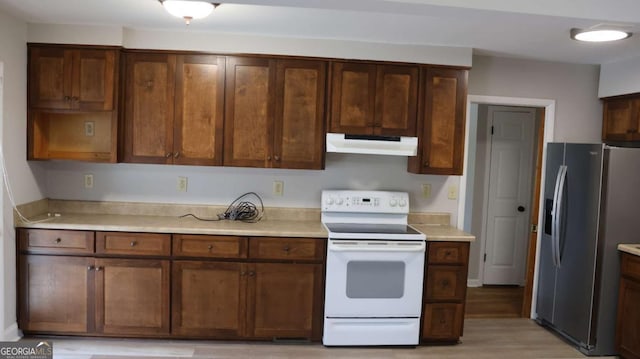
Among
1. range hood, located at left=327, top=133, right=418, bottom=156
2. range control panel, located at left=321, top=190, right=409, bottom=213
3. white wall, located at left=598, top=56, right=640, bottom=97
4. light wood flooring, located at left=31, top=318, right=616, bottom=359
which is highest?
white wall, located at left=598, top=56, right=640, bottom=97

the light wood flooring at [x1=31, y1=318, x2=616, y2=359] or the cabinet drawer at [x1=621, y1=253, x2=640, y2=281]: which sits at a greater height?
the cabinet drawer at [x1=621, y1=253, x2=640, y2=281]

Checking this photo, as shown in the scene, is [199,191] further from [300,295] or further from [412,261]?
[412,261]

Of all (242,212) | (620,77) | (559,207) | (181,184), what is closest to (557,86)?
(620,77)

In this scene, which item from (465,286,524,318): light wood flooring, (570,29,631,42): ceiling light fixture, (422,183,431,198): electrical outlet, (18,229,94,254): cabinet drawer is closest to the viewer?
(570,29,631,42): ceiling light fixture

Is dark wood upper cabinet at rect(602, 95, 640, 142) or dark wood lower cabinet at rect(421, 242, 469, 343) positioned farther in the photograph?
dark wood upper cabinet at rect(602, 95, 640, 142)

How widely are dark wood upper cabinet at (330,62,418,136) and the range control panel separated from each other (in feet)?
1.67

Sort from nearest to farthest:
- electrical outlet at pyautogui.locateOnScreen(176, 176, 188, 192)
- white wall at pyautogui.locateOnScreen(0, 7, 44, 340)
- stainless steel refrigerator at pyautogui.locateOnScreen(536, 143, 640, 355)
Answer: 1. white wall at pyautogui.locateOnScreen(0, 7, 44, 340)
2. stainless steel refrigerator at pyautogui.locateOnScreen(536, 143, 640, 355)
3. electrical outlet at pyautogui.locateOnScreen(176, 176, 188, 192)

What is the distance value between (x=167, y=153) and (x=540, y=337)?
3.31 meters

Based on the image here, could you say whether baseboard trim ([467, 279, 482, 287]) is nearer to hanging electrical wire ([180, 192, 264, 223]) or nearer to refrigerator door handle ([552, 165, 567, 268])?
refrigerator door handle ([552, 165, 567, 268])

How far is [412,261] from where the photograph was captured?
10.7 ft

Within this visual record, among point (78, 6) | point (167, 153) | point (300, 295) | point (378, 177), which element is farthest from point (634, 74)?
point (78, 6)

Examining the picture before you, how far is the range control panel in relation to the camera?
3580mm

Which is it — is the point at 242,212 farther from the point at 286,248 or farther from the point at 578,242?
the point at 578,242

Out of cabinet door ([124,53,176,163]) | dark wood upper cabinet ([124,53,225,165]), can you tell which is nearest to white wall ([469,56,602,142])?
dark wood upper cabinet ([124,53,225,165])
